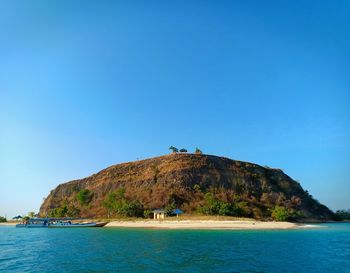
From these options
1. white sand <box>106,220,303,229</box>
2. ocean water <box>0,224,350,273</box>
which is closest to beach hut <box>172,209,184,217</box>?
white sand <box>106,220,303,229</box>

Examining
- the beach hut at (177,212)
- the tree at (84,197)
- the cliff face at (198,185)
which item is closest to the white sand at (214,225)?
the beach hut at (177,212)

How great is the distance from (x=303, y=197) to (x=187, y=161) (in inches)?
1963

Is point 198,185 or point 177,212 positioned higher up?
point 198,185

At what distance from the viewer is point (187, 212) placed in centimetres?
10100

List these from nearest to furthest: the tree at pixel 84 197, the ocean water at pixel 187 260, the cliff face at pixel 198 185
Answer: the ocean water at pixel 187 260 < the cliff face at pixel 198 185 < the tree at pixel 84 197

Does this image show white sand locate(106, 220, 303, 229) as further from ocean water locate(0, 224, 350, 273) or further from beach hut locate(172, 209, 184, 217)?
ocean water locate(0, 224, 350, 273)

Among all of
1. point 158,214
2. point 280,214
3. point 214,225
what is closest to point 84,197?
point 158,214

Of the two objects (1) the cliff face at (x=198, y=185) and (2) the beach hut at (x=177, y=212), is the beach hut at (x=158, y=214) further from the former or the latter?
(1) the cliff face at (x=198, y=185)

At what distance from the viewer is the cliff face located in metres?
109

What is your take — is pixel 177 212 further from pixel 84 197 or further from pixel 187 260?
pixel 187 260

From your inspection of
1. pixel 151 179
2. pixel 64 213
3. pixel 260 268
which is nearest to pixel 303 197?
pixel 151 179

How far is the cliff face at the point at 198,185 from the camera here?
109375 mm

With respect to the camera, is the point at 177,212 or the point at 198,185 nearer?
the point at 177,212

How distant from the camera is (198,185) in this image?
11494cm
